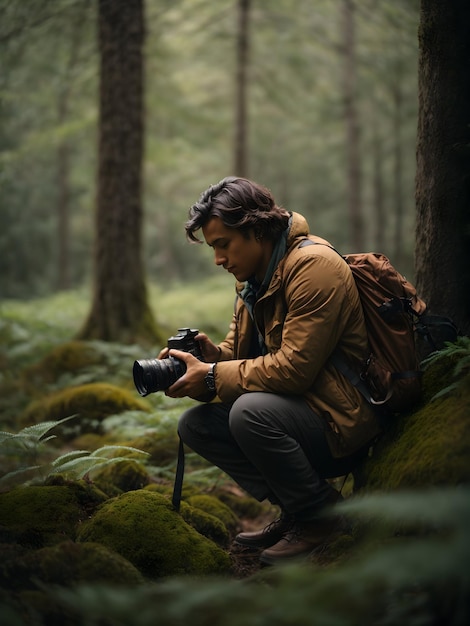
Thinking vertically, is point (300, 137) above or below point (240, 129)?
above

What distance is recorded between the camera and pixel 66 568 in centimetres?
246

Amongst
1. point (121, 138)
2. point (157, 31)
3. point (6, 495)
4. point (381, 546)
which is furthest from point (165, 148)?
point (381, 546)

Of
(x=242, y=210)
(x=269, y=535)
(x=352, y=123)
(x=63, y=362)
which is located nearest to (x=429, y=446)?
(x=269, y=535)

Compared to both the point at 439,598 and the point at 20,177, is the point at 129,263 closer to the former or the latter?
the point at 439,598

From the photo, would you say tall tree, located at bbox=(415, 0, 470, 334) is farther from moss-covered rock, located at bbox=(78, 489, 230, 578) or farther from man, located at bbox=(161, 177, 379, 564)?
moss-covered rock, located at bbox=(78, 489, 230, 578)

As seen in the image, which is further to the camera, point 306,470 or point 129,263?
point 129,263

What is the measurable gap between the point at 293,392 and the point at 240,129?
36.8 ft

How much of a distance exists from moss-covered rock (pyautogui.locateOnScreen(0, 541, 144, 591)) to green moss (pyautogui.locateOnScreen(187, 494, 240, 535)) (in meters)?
1.38

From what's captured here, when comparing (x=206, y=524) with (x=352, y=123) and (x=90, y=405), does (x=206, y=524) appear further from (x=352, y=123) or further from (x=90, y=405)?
(x=352, y=123)

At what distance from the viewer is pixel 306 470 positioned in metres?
3.09

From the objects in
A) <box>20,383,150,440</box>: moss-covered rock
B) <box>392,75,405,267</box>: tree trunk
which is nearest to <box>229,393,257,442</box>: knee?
<box>20,383,150,440</box>: moss-covered rock

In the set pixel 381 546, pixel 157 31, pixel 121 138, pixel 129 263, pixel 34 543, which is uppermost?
pixel 157 31

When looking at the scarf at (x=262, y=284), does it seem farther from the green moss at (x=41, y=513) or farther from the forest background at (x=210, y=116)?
the forest background at (x=210, y=116)

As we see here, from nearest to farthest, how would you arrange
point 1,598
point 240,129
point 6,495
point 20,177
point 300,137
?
point 1,598, point 6,495, point 240,129, point 20,177, point 300,137
